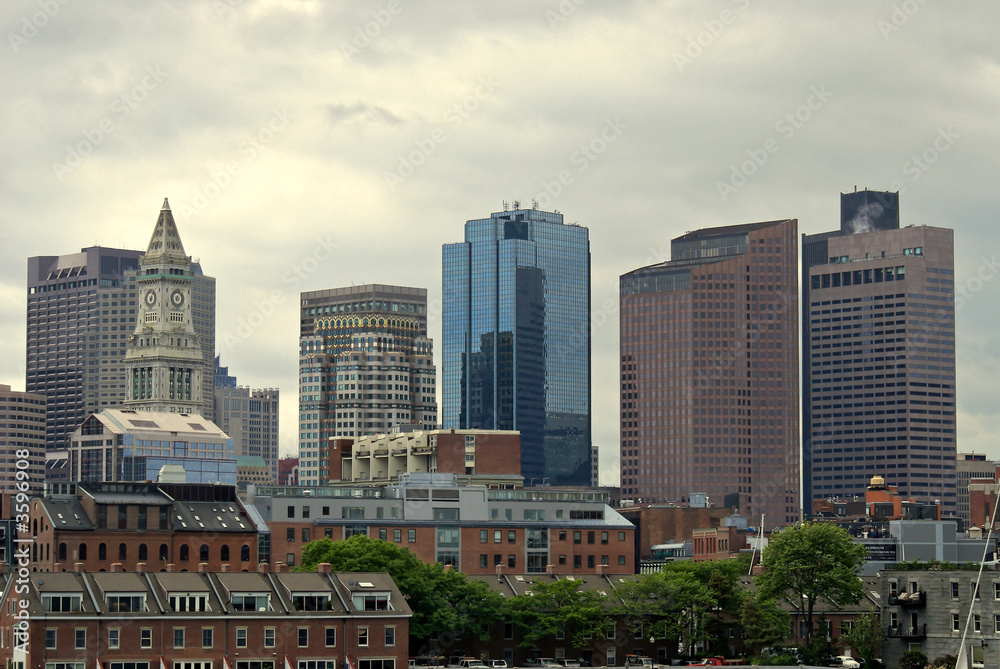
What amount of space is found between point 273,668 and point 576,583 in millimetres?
38587

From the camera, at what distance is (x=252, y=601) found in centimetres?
15825

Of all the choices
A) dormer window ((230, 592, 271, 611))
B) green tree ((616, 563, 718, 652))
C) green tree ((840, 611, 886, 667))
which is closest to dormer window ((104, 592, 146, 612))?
dormer window ((230, 592, 271, 611))

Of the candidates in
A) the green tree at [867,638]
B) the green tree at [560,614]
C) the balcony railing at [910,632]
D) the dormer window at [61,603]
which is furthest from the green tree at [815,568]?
the dormer window at [61,603]

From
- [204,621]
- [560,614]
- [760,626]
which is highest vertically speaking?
[204,621]

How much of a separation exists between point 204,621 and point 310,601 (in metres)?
9.78

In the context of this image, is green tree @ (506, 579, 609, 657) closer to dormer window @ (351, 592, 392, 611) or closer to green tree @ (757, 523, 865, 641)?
green tree @ (757, 523, 865, 641)

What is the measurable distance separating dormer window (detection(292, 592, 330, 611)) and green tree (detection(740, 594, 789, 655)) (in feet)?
142

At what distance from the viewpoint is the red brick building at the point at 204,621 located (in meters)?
150

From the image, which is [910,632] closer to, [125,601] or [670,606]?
[670,606]

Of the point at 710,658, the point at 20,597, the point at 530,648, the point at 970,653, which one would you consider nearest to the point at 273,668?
the point at 20,597

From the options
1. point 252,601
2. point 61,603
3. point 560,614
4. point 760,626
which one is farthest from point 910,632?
point 61,603

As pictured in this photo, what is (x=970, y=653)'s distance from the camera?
162m

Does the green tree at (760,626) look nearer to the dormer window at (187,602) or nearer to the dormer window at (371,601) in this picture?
the dormer window at (371,601)

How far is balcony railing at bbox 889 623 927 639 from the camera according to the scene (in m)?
170
